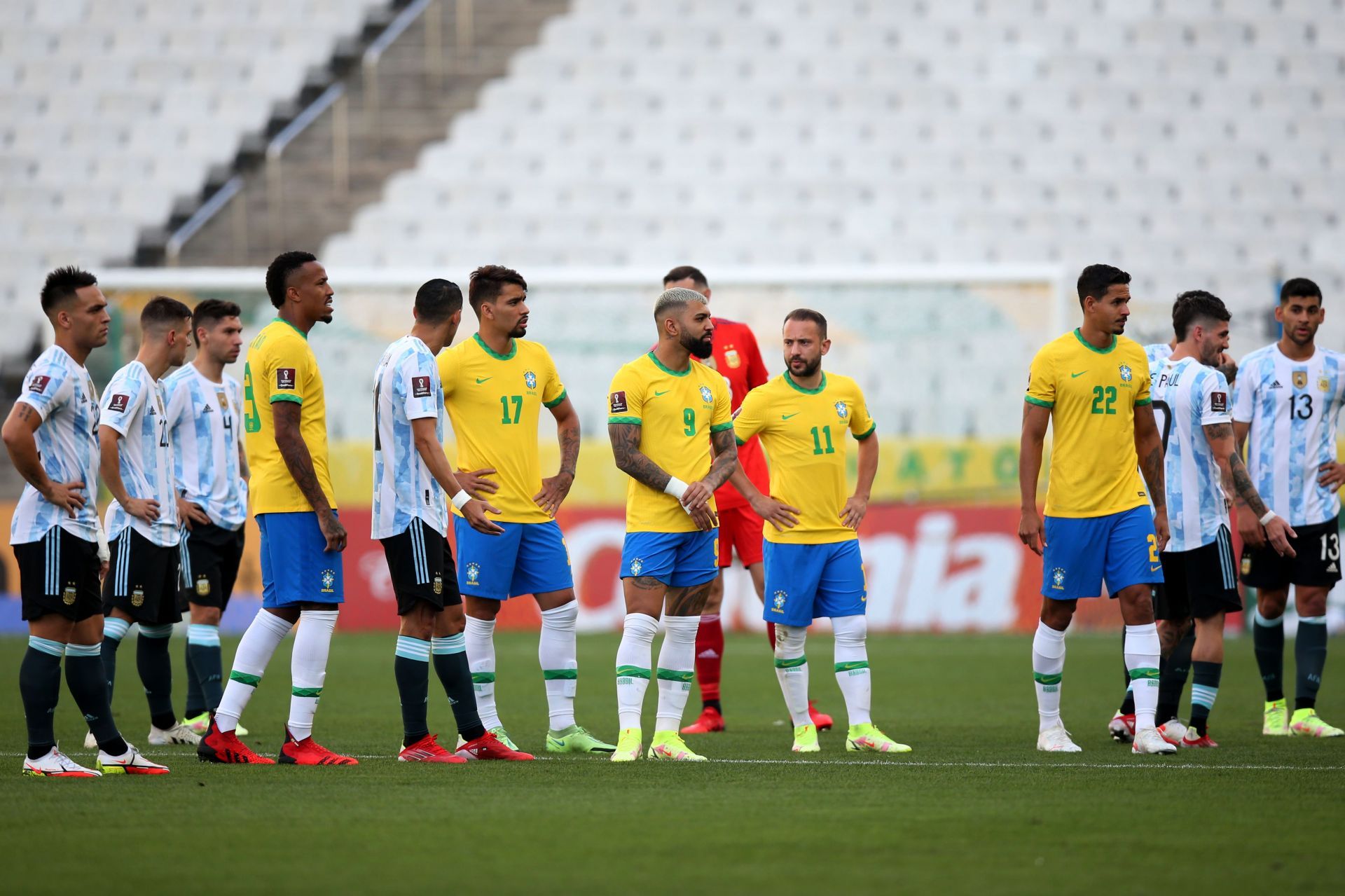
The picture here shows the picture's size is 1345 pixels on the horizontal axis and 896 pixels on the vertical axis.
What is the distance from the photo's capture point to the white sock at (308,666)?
754 cm

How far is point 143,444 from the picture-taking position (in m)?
8.06

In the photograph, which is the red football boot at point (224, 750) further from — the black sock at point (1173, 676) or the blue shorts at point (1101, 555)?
the black sock at point (1173, 676)

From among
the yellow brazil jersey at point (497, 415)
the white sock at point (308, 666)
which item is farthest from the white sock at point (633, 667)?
the white sock at point (308, 666)

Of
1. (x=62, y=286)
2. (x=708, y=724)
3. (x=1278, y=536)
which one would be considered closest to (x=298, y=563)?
(x=62, y=286)

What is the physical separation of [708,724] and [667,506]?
85.7 inches

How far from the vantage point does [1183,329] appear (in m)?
8.81

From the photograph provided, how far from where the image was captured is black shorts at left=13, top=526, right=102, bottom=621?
697cm

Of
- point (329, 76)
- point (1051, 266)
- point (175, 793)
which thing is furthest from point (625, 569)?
point (329, 76)

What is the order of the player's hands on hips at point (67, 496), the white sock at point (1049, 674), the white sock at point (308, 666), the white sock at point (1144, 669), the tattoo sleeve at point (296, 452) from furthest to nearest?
1. the white sock at point (1049, 674)
2. the white sock at point (1144, 669)
3. the white sock at point (308, 666)
4. the tattoo sleeve at point (296, 452)
5. the player's hands on hips at point (67, 496)

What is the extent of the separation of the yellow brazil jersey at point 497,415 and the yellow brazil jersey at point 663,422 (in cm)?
46

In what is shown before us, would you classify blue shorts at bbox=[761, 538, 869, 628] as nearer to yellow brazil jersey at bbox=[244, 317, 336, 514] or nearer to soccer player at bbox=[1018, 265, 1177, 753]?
soccer player at bbox=[1018, 265, 1177, 753]

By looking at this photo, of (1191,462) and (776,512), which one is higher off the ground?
(1191,462)

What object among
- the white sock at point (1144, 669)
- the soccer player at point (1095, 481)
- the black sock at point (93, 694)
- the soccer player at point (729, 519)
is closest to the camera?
the black sock at point (93, 694)

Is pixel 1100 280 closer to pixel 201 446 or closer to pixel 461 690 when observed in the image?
pixel 461 690
